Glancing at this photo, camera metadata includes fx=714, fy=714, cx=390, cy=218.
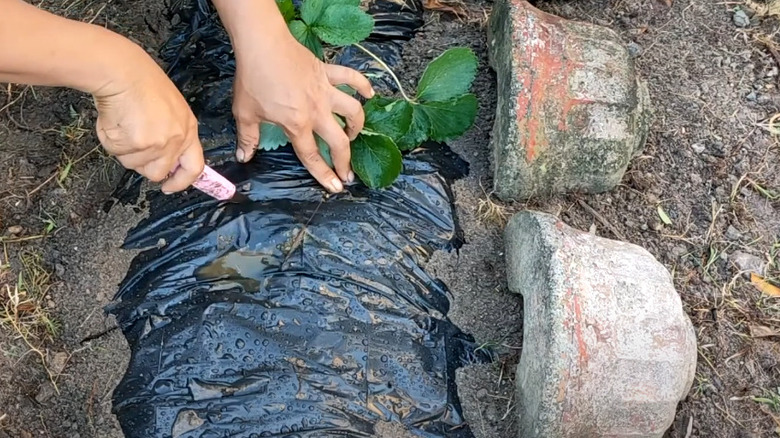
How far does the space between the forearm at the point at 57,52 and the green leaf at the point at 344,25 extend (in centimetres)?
52

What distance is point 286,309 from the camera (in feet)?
4.40

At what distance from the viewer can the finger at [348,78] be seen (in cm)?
137

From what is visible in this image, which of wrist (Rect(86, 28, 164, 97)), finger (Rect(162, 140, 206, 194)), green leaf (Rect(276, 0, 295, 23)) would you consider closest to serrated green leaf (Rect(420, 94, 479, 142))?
green leaf (Rect(276, 0, 295, 23))

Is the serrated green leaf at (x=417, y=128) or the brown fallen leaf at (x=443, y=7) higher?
the brown fallen leaf at (x=443, y=7)

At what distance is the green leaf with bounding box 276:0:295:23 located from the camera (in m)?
1.48

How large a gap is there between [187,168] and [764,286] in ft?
4.17

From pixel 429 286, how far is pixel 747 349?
710 mm

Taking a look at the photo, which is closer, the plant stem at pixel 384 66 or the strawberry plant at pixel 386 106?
the strawberry plant at pixel 386 106

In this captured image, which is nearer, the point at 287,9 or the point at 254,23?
the point at 254,23

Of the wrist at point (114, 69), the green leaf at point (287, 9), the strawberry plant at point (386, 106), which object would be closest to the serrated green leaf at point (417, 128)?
the strawberry plant at point (386, 106)

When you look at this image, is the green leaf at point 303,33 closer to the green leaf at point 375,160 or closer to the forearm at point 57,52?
the green leaf at point 375,160

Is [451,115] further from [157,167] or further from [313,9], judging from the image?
[157,167]

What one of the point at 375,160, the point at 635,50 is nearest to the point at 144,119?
the point at 375,160

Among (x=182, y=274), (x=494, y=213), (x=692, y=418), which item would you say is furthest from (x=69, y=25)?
(x=692, y=418)
